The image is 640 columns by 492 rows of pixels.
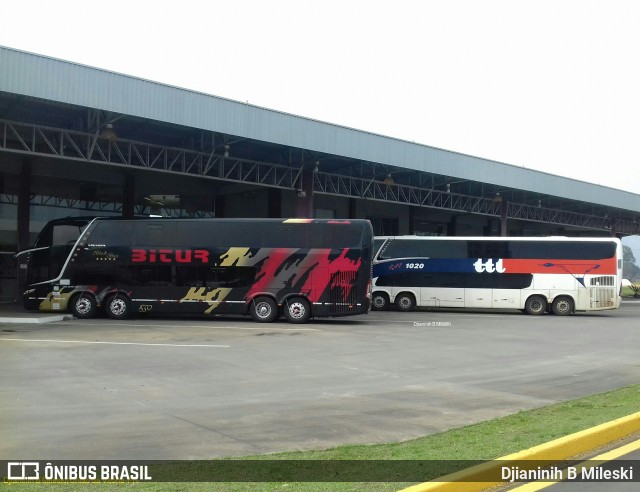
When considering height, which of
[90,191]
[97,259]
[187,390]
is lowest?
[187,390]

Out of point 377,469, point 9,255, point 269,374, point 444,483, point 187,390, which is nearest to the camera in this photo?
point 444,483

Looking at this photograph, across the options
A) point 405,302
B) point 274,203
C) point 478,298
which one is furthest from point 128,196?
point 478,298

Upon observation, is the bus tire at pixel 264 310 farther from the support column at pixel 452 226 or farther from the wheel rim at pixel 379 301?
the support column at pixel 452 226

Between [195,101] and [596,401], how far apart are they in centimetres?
1832

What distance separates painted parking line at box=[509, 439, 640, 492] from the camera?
497 cm

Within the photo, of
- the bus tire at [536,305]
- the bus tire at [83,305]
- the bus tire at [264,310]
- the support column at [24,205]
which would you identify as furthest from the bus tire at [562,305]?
the support column at [24,205]

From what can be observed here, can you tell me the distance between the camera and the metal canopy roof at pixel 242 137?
2044 centimetres

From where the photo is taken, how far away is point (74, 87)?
20.5 meters

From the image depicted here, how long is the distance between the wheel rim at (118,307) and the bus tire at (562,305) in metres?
17.3

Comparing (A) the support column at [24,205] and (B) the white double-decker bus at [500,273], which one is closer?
(B) the white double-decker bus at [500,273]

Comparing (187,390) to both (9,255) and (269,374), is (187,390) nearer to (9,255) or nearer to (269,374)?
(269,374)

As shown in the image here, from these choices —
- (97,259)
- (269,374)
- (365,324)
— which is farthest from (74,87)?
(269,374)

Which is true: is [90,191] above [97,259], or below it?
above

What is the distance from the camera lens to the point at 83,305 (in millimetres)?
21641
